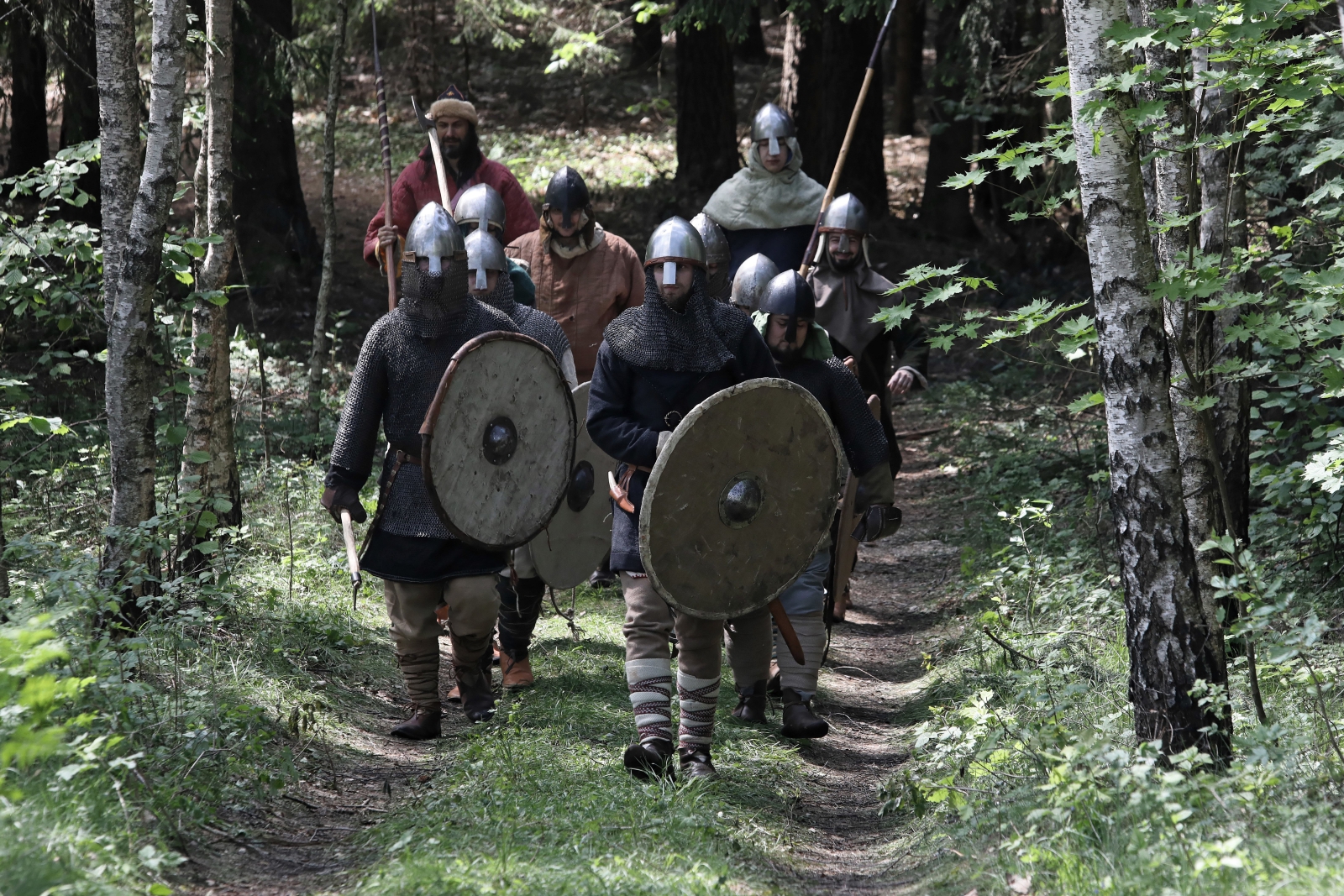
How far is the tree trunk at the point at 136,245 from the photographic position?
16.7ft

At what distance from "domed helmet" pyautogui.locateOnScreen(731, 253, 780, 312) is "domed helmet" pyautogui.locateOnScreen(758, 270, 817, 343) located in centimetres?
80

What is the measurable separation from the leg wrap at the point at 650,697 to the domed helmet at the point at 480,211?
8.86ft

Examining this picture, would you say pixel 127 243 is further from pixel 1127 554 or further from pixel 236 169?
pixel 236 169

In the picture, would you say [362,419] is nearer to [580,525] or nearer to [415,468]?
[415,468]

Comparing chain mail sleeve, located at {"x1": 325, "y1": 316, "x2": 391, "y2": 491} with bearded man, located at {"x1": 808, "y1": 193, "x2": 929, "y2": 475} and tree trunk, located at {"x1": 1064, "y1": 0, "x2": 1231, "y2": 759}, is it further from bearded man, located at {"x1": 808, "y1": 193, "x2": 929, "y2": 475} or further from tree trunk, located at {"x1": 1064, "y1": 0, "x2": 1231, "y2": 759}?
tree trunk, located at {"x1": 1064, "y1": 0, "x2": 1231, "y2": 759}

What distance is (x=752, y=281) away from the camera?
19.5 ft

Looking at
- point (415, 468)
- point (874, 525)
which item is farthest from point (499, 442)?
point (874, 525)

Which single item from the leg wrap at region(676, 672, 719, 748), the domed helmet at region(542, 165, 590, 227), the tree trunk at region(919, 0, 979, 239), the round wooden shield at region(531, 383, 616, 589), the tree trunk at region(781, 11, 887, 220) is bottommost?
the leg wrap at region(676, 672, 719, 748)

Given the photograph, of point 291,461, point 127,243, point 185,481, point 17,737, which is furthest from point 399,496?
point 291,461

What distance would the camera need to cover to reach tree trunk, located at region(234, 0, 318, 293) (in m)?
13.1

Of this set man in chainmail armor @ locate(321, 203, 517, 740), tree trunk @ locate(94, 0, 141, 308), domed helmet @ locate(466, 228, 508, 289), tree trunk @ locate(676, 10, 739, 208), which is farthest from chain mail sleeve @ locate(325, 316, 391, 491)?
tree trunk @ locate(676, 10, 739, 208)

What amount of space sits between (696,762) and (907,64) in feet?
61.8

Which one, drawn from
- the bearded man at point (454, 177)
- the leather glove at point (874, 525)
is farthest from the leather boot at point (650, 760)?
the bearded man at point (454, 177)

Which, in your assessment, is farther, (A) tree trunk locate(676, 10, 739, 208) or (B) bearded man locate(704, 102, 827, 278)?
(A) tree trunk locate(676, 10, 739, 208)
